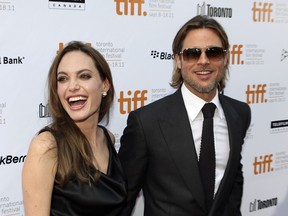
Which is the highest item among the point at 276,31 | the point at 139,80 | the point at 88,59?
the point at 276,31

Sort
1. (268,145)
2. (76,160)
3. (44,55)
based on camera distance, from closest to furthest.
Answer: (76,160), (44,55), (268,145)

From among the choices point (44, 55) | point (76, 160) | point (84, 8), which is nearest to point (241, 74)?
point (84, 8)

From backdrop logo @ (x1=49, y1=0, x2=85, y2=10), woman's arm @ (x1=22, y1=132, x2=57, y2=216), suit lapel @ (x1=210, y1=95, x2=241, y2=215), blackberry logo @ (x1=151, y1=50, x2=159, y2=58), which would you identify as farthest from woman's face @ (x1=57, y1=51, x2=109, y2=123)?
blackberry logo @ (x1=151, y1=50, x2=159, y2=58)

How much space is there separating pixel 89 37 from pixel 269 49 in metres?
1.92

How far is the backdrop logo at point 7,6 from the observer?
220 centimetres

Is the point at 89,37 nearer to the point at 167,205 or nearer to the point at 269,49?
the point at 167,205

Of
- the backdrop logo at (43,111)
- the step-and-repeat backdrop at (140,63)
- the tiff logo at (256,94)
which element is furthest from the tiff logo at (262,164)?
the backdrop logo at (43,111)

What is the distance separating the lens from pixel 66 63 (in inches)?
74.4

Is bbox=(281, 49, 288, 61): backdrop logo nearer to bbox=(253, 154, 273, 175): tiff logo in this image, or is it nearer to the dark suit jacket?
bbox=(253, 154, 273, 175): tiff logo

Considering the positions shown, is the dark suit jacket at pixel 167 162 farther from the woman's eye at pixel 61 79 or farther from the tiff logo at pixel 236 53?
the tiff logo at pixel 236 53

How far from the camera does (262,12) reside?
3514 mm

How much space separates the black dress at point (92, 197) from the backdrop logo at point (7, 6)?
111 centimetres

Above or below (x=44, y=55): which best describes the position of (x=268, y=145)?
below

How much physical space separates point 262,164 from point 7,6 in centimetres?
279
